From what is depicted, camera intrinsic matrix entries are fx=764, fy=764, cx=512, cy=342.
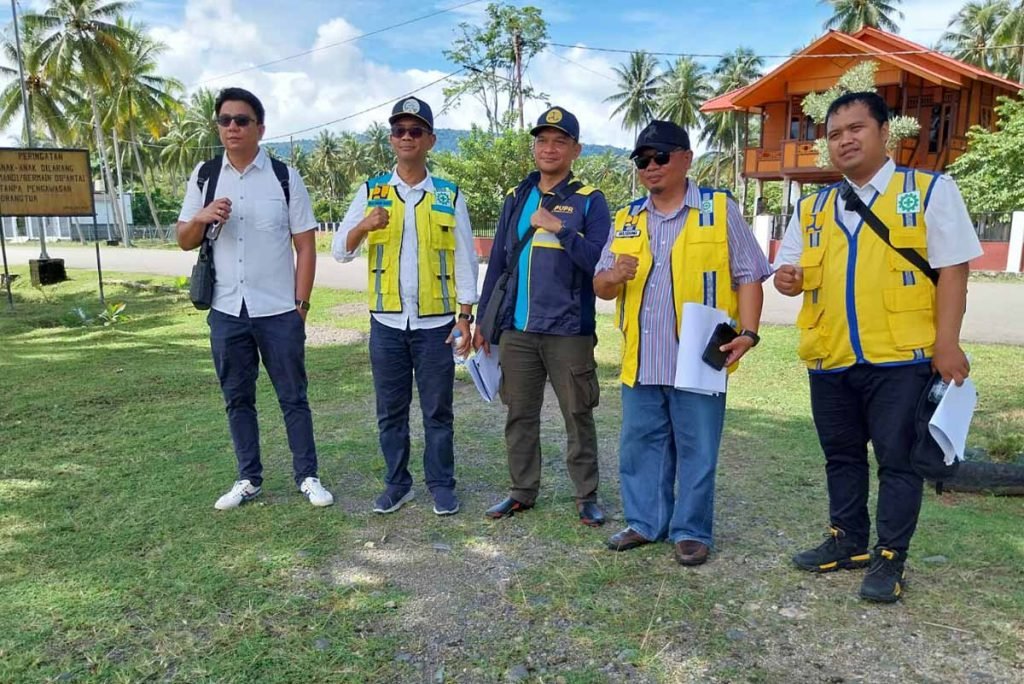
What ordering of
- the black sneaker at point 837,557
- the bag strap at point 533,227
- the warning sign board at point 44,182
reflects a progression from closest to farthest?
the black sneaker at point 837,557 < the bag strap at point 533,227 < the warning sign board at point 44,182

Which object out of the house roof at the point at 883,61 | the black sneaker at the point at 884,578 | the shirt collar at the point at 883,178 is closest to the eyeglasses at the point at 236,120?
the shirt collar at the point at 883,178

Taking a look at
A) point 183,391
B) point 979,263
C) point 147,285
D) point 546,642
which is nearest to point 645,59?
point 979,263

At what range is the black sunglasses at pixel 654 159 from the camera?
3.11m

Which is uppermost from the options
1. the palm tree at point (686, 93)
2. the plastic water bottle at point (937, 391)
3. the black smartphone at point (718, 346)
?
the palm tree at point (686, 93)

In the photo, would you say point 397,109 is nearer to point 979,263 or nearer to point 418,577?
point 418,577

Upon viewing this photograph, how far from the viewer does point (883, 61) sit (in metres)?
24.7

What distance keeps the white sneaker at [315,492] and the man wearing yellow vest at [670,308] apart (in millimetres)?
1520

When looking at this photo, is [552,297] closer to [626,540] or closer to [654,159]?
[654,159]

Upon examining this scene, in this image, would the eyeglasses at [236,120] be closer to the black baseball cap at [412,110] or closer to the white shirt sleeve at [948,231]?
the black baseball cap at [412,110]

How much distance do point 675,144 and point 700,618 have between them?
6.06ft

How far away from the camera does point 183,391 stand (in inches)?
266

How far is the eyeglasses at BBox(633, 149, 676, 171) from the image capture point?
10.2ft

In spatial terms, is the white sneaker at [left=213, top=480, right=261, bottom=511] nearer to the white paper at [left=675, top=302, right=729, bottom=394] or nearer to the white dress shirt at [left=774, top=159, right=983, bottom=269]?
the white paper at [left=675, top=302, right=729, bottom=394]

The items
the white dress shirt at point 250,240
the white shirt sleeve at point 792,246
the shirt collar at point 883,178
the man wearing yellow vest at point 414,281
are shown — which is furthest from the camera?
the white dress shirt at point 250,240
